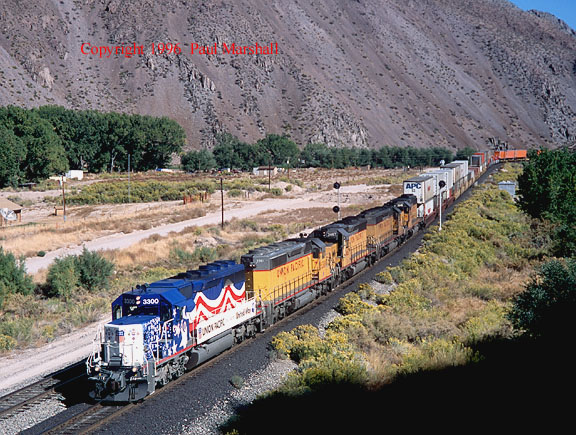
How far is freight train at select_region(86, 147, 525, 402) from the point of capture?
16.6 meters

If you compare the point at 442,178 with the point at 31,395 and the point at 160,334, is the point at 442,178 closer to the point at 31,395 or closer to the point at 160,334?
the point at 160,334

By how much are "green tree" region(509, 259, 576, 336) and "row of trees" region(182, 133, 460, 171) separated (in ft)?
386

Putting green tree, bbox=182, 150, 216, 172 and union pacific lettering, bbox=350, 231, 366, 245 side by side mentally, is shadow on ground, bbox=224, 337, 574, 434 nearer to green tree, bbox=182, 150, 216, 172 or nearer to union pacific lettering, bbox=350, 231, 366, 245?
union pacific lettering, bbox=350, 231, 366, 245

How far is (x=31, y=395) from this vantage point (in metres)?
18.0

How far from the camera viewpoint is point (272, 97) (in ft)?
561

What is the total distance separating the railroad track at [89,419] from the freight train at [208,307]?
44 cm

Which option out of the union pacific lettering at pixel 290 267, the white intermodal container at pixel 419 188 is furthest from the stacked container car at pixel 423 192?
the union pacific lettering at pixel 290 267

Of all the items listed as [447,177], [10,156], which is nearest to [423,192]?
[447,177]

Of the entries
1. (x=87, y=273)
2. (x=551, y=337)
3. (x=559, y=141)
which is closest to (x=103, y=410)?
(x=551, y=337)

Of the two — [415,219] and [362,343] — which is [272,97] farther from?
[362,343]

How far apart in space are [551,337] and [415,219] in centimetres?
3115

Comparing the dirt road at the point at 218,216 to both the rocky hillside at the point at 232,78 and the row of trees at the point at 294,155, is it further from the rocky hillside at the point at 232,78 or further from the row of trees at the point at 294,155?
the rocky hillside at the point at 232,78

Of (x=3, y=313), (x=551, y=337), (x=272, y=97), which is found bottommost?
(x=3, y=313)
